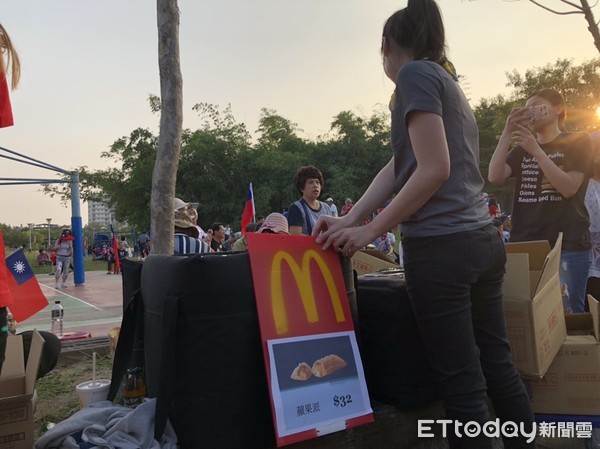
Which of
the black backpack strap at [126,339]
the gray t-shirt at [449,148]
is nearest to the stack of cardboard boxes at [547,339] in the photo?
the gray t-shirt at [449,148]

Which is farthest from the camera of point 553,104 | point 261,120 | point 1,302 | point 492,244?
point 261,120

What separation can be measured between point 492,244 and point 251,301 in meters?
0.82

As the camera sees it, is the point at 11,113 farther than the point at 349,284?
No

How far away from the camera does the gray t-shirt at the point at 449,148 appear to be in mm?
1504

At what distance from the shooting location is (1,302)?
58.4 inches

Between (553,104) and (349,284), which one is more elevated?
(553,104)

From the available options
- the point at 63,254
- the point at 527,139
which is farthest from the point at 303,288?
the point at 63,254

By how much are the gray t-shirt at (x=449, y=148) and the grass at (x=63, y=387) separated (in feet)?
7.63

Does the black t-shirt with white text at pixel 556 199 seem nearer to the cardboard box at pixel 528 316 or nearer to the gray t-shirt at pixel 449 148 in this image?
the cardboard box at pixel 528 316

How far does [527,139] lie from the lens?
8.49 feet

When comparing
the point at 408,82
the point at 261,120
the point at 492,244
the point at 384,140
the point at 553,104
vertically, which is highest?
the point at 261,120

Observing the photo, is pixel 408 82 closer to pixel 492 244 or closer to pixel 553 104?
pixel 492 244

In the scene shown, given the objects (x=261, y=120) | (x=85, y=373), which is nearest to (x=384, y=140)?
A: (x=261, y=120)

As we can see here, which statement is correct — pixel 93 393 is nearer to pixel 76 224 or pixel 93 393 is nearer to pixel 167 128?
pixel 167 128
